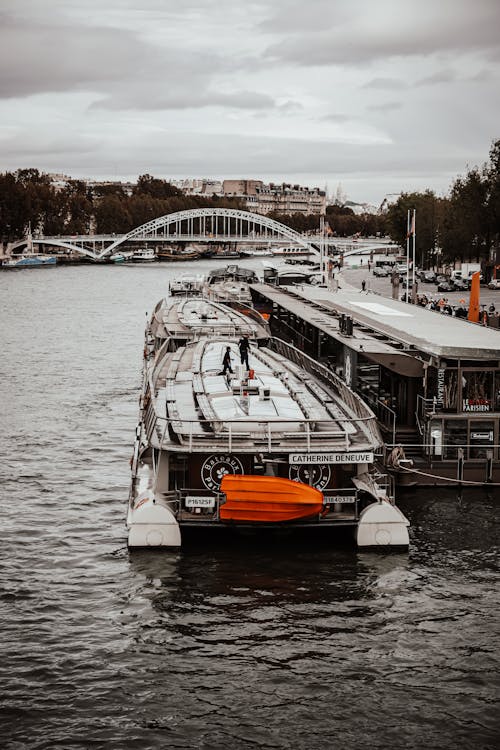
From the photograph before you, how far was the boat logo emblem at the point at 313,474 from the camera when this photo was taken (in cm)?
1717

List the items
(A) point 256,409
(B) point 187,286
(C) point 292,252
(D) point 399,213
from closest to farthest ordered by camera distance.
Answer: (A) point 256,409, (B) point 187,286, (D) point 399,213, (C) point 292,252

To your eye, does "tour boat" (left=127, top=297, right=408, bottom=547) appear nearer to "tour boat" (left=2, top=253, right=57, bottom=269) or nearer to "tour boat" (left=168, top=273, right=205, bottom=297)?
"tour boat" (left=168, top=273, right=205, bottom=297)

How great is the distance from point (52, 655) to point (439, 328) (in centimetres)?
1520

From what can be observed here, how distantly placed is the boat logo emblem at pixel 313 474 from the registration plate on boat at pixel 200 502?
1.42 meters

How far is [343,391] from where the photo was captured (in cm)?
2122

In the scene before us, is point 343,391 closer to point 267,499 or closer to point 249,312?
point 267,499

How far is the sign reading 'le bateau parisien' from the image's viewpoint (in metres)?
16.4

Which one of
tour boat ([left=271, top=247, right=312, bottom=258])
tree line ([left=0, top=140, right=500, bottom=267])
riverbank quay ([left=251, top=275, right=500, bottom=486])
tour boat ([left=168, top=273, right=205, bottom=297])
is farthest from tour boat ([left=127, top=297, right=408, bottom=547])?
tour boat ([left=271, top=247, right=312, bottom=258])

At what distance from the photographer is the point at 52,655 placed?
13.7 meters

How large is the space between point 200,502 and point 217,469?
0.73 meters

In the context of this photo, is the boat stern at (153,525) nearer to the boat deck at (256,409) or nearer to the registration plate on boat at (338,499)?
the boat deck at (256,409)

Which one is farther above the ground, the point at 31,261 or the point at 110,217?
the point at 110,217

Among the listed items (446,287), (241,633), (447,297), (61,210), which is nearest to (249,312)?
(241,633)

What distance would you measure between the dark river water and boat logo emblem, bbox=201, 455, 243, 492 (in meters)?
1.10
